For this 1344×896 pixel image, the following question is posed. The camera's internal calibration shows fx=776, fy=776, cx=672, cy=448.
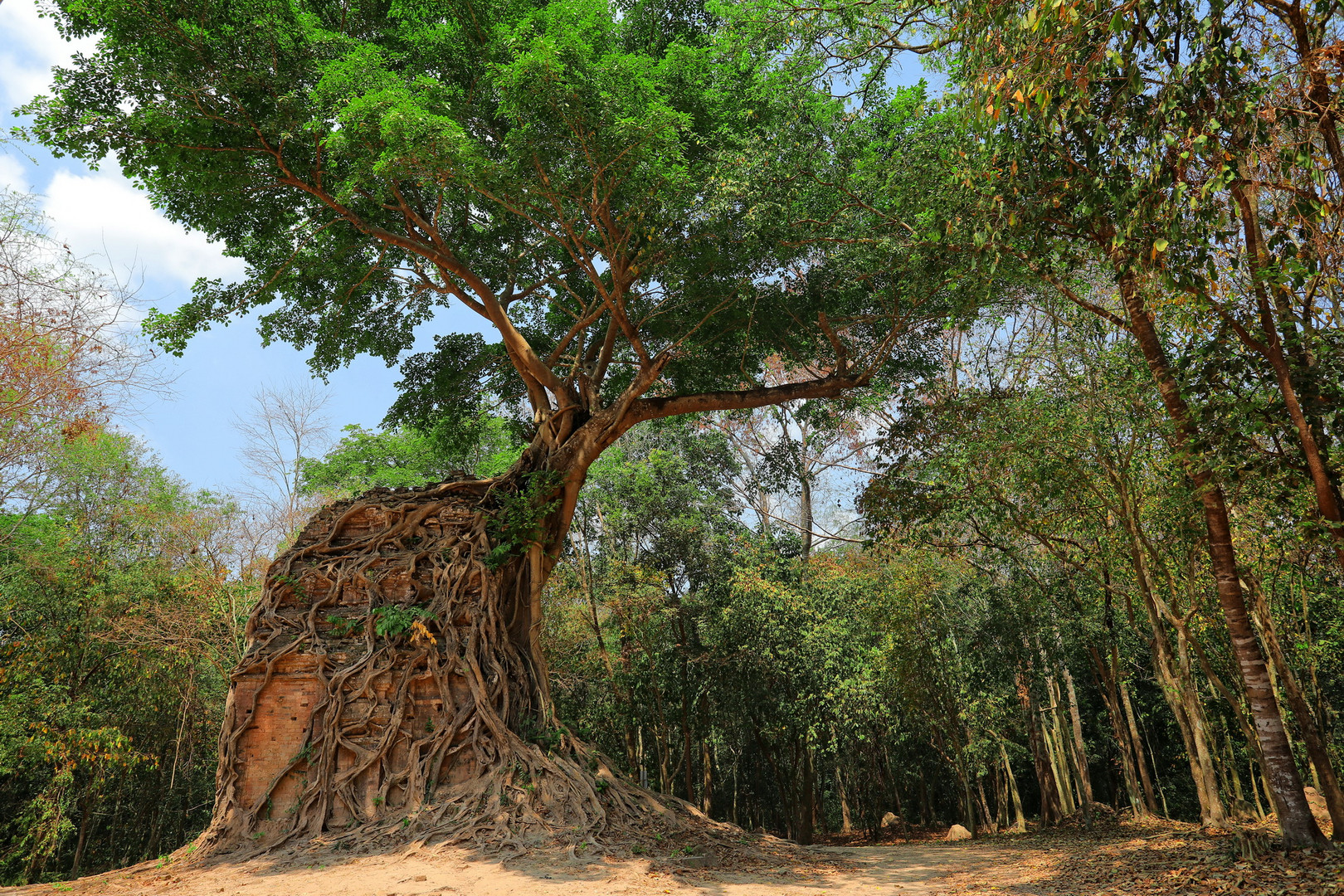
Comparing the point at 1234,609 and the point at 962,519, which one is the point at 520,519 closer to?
the point at 962,519

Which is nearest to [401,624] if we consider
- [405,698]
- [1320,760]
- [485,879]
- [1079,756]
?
[405,698]

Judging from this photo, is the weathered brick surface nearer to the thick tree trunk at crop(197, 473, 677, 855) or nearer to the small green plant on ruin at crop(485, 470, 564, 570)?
the thick tree trunk at crop(197, 473, 677, 855)

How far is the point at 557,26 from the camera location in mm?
7508

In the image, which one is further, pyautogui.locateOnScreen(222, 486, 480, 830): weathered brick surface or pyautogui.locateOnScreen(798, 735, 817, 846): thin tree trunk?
pyautogui.locateOnScreen(798, 735, 817, 846): thin tree trunk

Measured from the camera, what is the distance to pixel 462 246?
11422 millimetres

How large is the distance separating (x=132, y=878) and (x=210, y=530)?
33.9ft

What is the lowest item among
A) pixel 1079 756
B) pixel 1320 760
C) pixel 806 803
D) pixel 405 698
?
pixel 806 803

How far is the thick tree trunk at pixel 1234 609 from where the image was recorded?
5.55 m

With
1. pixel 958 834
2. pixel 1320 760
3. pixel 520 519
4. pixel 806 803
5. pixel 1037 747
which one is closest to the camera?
pixel 1320 760

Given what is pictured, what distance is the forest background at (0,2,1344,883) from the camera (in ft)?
14.7

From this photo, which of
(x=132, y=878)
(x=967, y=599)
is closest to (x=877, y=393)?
(x=967, y=599)

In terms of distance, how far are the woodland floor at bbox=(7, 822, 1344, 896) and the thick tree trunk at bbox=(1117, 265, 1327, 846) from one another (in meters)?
0.31

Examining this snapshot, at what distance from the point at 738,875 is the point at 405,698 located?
3.92m

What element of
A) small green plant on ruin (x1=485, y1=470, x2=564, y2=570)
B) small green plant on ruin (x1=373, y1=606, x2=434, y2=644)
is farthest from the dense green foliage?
small green plant on ruin (x1=485, y1=470, x2=564, y2=570)
